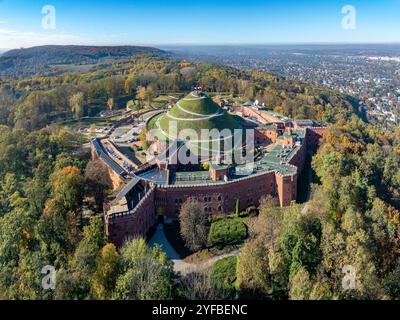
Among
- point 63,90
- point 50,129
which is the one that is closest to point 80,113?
point 63,90

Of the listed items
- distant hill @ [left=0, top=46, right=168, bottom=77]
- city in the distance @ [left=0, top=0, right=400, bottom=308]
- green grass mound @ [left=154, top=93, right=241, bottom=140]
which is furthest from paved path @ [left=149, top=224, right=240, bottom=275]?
distant hill @ [left=0, top=46, right=168, bottom=77]

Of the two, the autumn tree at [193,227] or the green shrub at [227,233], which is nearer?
the autumn tree at [193,227]

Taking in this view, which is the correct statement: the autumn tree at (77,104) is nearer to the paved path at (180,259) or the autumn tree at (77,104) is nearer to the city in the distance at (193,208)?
the city in the distance at (193,208)

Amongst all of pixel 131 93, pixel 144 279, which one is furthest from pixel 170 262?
pixel 131 93

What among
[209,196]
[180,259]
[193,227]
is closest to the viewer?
[180,259]

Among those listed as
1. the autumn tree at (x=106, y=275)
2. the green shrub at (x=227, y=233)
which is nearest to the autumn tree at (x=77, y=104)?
A: the green shrub at (x=227, y=233)

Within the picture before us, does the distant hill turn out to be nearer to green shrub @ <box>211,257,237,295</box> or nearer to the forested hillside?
the forested hillside

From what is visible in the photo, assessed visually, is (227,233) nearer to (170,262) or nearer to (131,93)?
(170,262)
